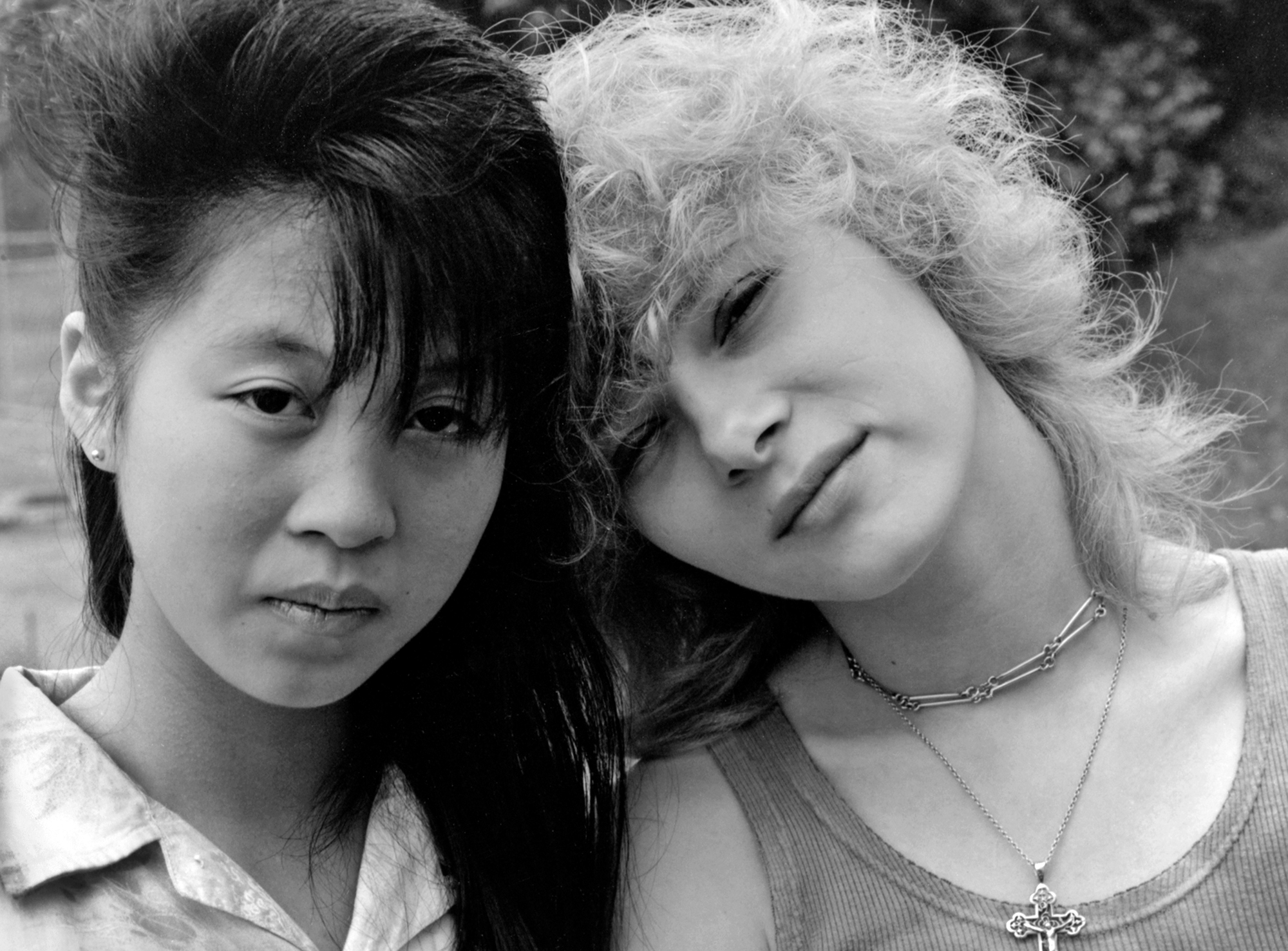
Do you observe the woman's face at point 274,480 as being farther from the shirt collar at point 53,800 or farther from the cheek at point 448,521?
the shirt collar at point 53,800

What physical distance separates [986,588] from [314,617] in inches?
32.8

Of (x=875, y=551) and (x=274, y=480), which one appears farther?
(x=875, y=551)

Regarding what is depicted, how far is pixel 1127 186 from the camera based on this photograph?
3100 mm

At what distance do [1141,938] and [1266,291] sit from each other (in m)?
2.34

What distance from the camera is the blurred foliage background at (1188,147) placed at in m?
2.90

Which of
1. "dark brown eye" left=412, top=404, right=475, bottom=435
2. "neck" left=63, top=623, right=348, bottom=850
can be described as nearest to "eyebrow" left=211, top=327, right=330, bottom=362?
"dark brown eye" left=412, top=404, right=475, bottom=435

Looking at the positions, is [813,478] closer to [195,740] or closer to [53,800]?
[195,740]

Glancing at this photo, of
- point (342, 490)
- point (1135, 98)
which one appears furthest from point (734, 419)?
point (1135, 98)

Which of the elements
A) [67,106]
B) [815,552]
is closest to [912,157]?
[815,552]

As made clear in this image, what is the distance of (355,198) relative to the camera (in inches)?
56.0

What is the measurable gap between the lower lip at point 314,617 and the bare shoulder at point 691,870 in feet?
1.75

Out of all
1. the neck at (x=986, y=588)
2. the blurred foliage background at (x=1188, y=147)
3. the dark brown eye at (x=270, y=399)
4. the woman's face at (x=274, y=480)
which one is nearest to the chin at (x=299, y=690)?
the woman's face at (x=274, y=480)

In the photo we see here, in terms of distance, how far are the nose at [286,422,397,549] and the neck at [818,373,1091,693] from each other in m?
0.70

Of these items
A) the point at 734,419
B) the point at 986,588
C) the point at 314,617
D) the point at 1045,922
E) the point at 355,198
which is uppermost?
the point at 355,198
